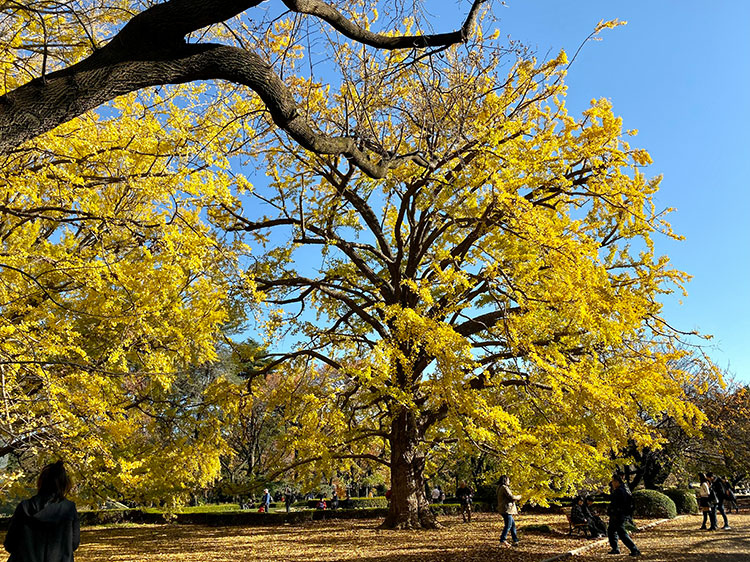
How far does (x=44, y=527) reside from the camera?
129 inches

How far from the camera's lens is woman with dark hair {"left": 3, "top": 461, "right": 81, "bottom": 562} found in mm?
3248

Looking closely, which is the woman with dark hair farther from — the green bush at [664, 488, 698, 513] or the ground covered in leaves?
the green bush at [664, 488, 698, 513]

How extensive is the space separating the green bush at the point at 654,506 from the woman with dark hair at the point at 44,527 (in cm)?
1677

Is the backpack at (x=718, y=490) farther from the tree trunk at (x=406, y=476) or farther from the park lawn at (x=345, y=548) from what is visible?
the tree trunk at (x=406, y=476)

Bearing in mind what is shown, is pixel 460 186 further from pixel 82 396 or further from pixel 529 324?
pixel 82 396

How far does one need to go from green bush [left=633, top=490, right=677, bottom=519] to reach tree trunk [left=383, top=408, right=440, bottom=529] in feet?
27.2

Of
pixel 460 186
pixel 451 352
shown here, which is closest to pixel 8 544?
pixel 451 352

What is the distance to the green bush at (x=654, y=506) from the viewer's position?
15.6 m

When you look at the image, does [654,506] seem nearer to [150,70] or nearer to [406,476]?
[406,476]

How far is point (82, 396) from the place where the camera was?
A: 695cm

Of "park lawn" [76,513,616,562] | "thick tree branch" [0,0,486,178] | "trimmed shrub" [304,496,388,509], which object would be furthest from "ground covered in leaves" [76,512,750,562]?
"trimmed shrub" [304,496,388,509]

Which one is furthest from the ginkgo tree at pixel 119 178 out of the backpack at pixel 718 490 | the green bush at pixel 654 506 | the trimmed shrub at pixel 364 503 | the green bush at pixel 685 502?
the trimmed shrub at pixel 364 503

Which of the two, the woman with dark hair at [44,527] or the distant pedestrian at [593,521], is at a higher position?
the woman with dark hair at [44,527]

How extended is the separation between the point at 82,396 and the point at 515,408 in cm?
833
